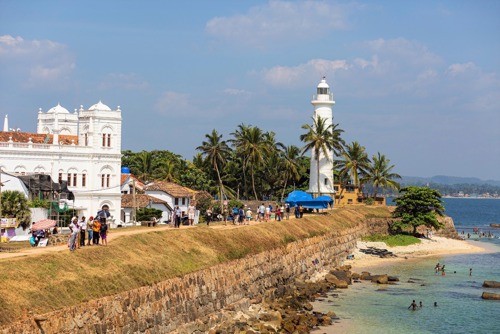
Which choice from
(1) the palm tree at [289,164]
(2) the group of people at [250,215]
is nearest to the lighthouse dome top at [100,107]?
(2) the group of people at [250,215]

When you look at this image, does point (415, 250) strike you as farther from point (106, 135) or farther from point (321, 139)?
point (106, 135)

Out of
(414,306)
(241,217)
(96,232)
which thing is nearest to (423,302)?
(414,306)

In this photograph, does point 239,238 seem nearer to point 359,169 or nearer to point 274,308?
point 274,308

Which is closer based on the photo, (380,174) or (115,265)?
(115,265)

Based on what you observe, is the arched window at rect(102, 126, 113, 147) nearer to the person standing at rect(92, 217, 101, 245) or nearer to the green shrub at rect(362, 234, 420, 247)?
the green shrub at rect(362, 234, 420, 247)

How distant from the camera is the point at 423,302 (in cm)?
4972

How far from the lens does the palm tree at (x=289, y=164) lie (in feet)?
333

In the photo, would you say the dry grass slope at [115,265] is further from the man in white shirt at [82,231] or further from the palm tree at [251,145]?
the palm tree at [251,145]

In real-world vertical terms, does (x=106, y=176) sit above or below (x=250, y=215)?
above

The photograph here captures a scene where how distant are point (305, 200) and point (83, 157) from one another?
21.9 metres

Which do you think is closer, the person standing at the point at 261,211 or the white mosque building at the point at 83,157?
the person standing at the point at 261,211

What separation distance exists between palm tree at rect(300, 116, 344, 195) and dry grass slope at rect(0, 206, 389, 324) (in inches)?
1468

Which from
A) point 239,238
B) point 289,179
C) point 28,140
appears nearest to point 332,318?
point 239,238

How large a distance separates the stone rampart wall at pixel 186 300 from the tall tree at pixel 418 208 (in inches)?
1199
